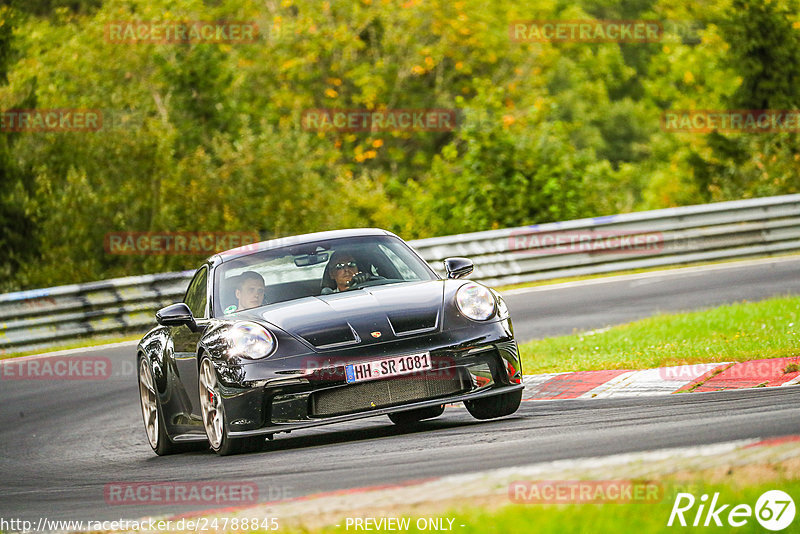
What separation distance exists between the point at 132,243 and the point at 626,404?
15849 millimetres

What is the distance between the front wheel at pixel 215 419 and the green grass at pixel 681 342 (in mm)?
3282

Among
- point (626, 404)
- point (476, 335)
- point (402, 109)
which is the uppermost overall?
point (402, 109)

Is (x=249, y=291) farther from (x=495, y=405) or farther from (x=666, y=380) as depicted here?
(x=666, y=380)

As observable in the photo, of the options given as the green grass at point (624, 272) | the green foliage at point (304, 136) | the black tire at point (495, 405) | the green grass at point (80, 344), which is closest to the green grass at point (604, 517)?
the black tire at point (495, 405)

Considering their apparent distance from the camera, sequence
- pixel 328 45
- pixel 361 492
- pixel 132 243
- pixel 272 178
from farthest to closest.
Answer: pixel 328 45, pixel 272 178, pixel 132 243, pixel 361 492

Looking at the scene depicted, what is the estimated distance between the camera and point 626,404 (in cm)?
847

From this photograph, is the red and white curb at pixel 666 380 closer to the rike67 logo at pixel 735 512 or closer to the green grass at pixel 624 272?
the rike67 logo at pixel 735 512

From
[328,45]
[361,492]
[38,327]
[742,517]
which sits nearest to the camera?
[742,517]

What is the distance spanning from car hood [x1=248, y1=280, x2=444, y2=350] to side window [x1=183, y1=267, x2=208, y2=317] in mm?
908

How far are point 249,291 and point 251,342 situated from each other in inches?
40.4

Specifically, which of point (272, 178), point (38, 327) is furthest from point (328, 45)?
point (38, 327)

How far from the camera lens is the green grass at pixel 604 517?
164 inches

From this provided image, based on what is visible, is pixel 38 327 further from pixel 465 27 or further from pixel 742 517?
pixel 465 27

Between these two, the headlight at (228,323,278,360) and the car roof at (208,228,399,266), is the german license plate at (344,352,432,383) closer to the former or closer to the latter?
the headlight at (228,323,278,360)
